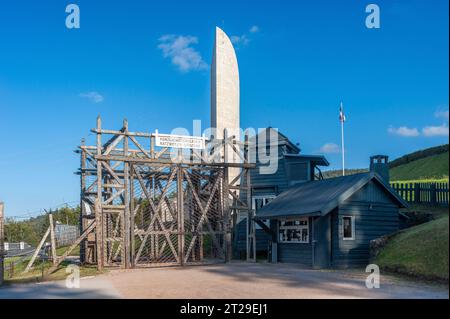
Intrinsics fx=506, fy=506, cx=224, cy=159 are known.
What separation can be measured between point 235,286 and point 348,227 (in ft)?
26.1

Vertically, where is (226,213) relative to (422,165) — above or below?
below

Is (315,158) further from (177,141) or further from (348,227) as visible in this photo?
(177,141)

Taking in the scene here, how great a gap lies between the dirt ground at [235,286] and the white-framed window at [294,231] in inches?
115

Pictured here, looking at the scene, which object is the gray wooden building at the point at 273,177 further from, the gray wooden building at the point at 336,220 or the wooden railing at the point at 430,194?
the wooden railing at the point at 430,194

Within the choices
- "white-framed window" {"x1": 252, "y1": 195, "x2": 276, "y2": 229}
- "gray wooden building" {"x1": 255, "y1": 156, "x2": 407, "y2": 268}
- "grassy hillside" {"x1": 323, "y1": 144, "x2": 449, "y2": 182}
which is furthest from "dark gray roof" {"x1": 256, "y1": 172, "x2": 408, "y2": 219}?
"grassy hillside" {"x1": 323, "y1": 144, "x2": 449, "y2": 182}

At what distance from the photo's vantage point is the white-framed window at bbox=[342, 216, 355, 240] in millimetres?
21672

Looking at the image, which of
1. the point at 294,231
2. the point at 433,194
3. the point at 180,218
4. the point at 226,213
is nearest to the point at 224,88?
the point at 226,213

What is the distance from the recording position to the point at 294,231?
77.6 feet

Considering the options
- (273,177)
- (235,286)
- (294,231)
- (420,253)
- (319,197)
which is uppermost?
(273,177)

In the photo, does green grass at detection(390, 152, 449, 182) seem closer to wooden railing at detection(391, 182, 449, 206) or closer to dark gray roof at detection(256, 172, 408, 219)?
wooden railing at detection(391, 182, 449, 206)

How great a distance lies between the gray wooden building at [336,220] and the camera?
21.3 meters

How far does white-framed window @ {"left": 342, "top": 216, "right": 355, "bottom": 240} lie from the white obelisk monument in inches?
494
